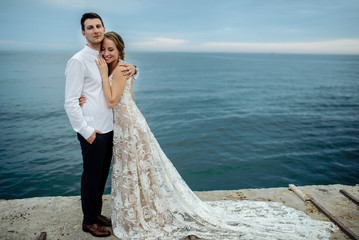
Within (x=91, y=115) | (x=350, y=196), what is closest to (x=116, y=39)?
(x=91, y=115)

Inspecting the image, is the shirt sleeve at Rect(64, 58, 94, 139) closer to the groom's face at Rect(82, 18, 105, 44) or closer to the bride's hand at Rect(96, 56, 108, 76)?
the bride's hand at Rect(96, 56, 108, 76)

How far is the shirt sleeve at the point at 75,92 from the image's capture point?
3.15 m

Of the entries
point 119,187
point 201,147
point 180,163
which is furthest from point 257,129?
point 119,187

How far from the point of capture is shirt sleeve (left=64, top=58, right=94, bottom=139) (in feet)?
10.3

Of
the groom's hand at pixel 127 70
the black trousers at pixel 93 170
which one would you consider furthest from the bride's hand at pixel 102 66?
the black trousers at pixel 93 170

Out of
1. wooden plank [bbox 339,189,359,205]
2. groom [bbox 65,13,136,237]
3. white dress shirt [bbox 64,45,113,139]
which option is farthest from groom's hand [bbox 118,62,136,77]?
wooden plank [bbox 339,189,359,205]

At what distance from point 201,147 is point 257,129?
5206 millimetres

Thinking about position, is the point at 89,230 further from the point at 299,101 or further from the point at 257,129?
the point at 299,101

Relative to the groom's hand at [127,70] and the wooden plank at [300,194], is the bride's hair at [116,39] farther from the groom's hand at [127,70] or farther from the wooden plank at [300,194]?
the wooden plank at [300,194]

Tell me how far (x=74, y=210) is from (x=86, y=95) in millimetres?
2419

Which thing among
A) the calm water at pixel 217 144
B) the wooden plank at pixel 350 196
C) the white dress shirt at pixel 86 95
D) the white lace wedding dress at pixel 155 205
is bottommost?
the calm water at pixel 217 144

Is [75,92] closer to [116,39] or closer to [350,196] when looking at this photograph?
[116,39]

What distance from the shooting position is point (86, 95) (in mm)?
3354

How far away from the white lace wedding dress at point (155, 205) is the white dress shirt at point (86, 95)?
246mm
